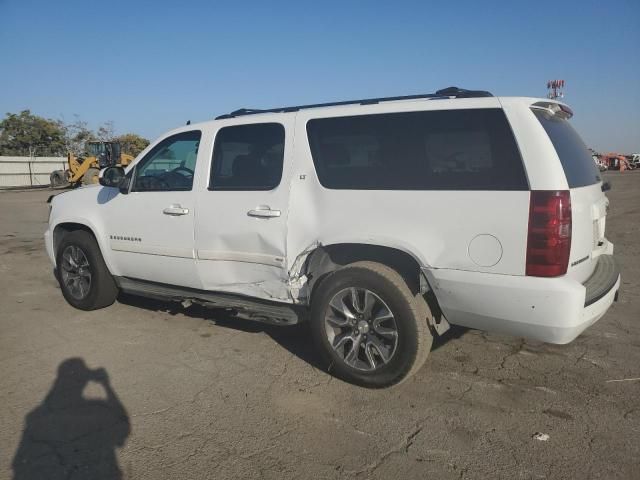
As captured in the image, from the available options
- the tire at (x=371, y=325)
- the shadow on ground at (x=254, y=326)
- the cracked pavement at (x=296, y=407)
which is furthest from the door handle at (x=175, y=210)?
the tire at (x=371, y=325)

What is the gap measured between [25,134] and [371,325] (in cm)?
5323

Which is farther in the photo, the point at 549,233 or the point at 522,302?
the point at 522,302

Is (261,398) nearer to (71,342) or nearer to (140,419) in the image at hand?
(140,419)

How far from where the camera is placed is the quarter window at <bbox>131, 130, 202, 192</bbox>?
184 inches

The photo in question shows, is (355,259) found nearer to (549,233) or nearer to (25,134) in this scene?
(549,233)

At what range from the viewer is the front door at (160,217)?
14.9ft

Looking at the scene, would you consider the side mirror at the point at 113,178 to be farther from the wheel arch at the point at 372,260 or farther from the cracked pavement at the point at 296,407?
the wheel arch at the point at 372,260

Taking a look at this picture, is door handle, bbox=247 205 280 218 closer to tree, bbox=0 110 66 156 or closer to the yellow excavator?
the yellow excavator

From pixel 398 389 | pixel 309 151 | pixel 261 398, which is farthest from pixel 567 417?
pixel 309 151

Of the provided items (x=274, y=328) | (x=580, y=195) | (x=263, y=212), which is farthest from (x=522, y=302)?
(x=274, y=328)

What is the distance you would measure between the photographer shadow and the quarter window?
1.88 m

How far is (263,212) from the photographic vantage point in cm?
396

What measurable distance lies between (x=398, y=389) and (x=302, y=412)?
743 mm

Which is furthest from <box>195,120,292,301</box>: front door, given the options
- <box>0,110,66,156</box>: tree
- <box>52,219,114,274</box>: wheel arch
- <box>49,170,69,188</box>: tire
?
<box>0,110,66,156</box>: tree
